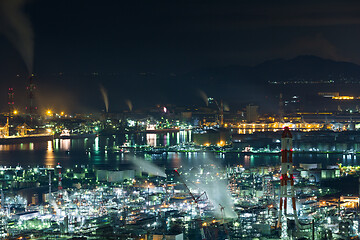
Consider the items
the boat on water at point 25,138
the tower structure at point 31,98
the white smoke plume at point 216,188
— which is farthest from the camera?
the tower structure at point 31,98

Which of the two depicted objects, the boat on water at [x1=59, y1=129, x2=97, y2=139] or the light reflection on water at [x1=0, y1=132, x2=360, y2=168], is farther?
the boat on water at [x1=59, y1=129, x2=97, y2=139]

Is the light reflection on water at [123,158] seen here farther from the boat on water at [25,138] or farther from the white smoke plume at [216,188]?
the boat on water at [25,138]

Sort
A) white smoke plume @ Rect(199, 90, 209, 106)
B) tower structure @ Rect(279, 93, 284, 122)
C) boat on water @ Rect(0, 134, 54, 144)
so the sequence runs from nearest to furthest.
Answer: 1. boat on water @ Rect(0, 134, 54, 144)
2. tower structure @ Rect(279, 93, 284, 122)
3. white smoke plume @ Rect(199, 90, 209, 106)

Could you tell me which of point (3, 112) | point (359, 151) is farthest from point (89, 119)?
point (359, 151)

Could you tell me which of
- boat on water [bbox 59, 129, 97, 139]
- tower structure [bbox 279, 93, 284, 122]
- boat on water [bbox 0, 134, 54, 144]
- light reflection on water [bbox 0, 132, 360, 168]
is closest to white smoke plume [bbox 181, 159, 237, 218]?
light reflection on water [bbox 0, 132, 360, 168]

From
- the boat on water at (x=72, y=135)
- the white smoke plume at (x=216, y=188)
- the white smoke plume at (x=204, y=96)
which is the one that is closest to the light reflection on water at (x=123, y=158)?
the white smoke plume at (x=216, y=188)

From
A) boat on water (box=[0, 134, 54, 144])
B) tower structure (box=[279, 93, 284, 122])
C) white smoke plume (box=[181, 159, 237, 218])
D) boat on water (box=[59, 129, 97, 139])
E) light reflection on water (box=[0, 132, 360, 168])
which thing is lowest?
white smoke plume (box=[181, 159, 237, 218])

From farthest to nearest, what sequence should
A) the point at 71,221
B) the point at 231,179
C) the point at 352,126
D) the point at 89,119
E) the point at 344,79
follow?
the point at 344,79, the point at 89,119, the point at 352,126, the point at 231,179, the point at 71,221

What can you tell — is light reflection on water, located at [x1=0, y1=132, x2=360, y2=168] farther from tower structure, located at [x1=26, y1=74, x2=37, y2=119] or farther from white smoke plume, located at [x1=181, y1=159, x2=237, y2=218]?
tower structure, located at [x1=26, y1=74, x2=37, y2=119]

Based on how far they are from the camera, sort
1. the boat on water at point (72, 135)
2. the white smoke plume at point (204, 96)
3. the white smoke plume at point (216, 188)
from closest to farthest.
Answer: the white smoke plume at point (216, 188)
the boat on water at point (72, 135)
the white smoke plume at point (204, 96)

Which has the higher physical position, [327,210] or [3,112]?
[3,112]

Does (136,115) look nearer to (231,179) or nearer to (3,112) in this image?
(3,112)
